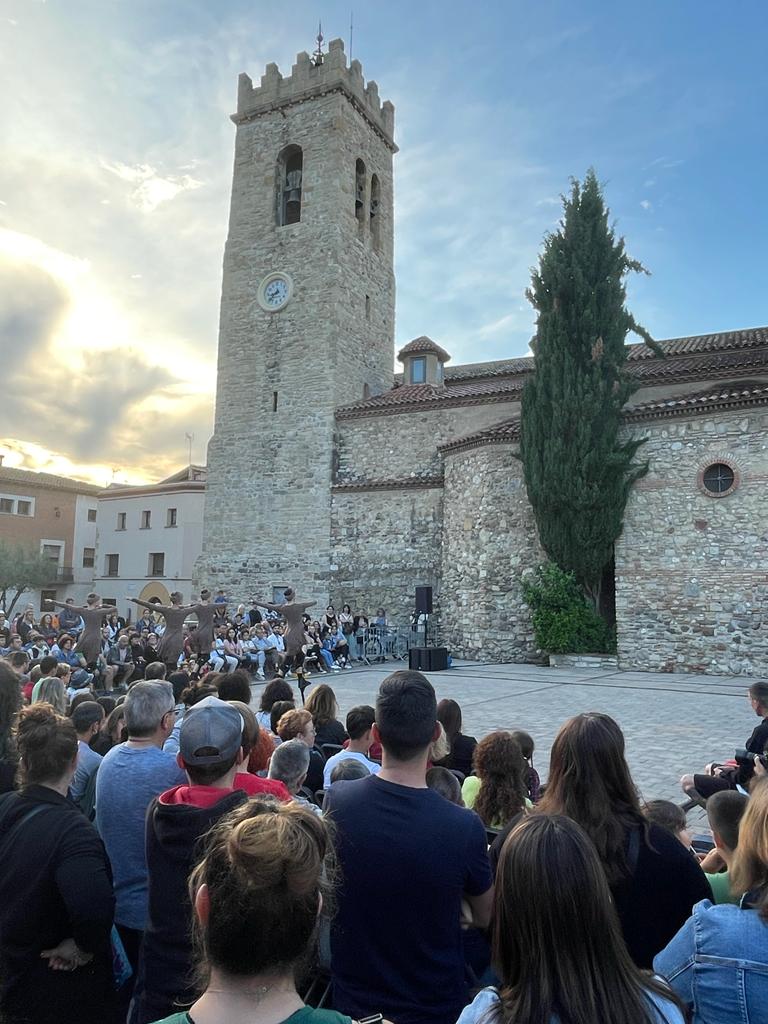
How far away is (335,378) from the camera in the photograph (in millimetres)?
24547

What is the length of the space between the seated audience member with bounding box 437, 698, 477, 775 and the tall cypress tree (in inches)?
536

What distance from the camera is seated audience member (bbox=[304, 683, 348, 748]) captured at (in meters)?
5.35

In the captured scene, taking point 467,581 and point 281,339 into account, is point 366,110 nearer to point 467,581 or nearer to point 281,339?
point 281,339

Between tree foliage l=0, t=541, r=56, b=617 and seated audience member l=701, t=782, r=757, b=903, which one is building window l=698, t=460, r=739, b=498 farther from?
tree foliage l=0, t=541, r=56, b=617

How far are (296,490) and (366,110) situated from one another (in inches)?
577

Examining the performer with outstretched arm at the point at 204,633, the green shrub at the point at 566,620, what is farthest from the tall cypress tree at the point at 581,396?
the performer with outstretched arm at the point at 204,633

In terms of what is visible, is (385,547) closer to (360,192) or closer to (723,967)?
(360,192)

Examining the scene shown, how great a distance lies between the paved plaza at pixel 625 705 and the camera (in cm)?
798

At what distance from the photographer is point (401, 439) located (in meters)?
24.1

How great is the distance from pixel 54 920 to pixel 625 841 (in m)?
1.97

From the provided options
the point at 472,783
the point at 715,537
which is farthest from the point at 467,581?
the point at 472,783

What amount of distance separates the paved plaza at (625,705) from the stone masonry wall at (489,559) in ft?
4.11

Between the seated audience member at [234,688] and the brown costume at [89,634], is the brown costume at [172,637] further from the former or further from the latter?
the seated audience member at [234,688]

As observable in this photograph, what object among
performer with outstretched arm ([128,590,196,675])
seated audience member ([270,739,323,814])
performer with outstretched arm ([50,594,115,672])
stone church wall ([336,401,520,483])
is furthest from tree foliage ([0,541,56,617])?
seated audience member ([270,739,323,814])
